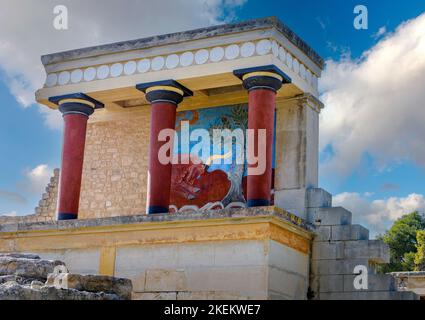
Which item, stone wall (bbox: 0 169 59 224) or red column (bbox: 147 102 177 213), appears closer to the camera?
red column (bbox: 147 102 177 213)

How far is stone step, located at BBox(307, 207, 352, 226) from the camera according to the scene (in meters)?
13.5

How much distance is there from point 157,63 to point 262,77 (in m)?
2.28

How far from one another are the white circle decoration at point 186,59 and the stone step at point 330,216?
361 cm

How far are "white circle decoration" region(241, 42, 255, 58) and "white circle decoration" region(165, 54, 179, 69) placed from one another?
4.56 ft

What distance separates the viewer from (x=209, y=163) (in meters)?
15.4

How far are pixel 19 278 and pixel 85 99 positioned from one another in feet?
22.8

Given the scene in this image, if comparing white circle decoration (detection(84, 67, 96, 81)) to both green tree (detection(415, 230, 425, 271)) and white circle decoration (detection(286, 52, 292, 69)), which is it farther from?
green tree (detection(415, 230, 425, 271))

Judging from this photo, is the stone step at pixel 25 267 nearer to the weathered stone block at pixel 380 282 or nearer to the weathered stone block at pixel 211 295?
the weathered stone block at pixel 211 295

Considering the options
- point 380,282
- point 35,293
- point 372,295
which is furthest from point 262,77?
point 35,293

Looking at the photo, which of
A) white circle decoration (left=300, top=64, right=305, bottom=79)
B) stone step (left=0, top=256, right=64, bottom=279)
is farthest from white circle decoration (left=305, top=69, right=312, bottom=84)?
stone step (left=0, top=256, right=64, bottom=279)

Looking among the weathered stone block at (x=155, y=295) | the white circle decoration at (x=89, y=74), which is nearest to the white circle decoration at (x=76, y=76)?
the white circle decoration at (x=89, y=74)

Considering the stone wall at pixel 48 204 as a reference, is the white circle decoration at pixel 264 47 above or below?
above

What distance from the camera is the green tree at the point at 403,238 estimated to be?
36.0 meters
